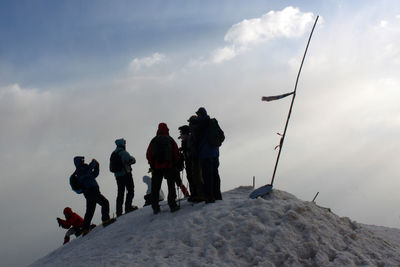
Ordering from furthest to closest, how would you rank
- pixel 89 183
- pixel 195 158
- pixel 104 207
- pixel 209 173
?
pixel 104 207, pixel 89 183, pixel 195 158, pixel 209 173

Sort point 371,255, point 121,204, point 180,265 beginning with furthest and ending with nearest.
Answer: point 121,204 < point 371,255 < point 180,265

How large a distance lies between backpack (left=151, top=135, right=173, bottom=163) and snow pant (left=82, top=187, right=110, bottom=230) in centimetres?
278

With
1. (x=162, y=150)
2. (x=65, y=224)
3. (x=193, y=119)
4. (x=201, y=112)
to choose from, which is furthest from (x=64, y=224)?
(x=201, y=112)

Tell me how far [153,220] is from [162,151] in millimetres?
1736

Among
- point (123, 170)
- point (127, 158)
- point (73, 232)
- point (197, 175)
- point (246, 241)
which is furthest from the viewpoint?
point (73, 232)

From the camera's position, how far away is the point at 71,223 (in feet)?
40.7

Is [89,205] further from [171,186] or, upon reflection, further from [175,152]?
[175,152]

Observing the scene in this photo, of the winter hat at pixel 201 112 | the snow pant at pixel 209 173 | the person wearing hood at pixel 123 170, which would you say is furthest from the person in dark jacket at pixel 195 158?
the person wearing hood at pixel 123 170

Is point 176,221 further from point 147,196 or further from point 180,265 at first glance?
point 147,196

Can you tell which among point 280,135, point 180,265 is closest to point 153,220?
point 180,265

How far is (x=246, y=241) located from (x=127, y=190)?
5938 mm

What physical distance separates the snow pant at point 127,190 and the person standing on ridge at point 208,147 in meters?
3.42

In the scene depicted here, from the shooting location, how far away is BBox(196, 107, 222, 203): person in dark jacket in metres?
9.16

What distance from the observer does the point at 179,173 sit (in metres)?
11.1
